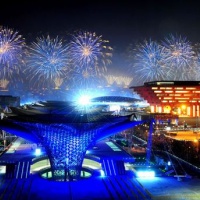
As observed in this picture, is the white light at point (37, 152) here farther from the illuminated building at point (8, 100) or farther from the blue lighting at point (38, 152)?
the illuminated building at point (8, 100)

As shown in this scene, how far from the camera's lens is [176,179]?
19.0 meters

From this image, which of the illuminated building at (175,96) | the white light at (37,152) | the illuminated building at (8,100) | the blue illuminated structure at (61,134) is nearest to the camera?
the blue illuminated structure at (61,134)

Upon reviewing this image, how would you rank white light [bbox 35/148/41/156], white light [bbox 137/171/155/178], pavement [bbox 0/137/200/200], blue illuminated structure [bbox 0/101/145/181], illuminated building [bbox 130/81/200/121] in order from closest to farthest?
1. pavement [bbox 0/137/200/200]
2. blue illuminated structure [bbox 0/101/145/181]
3. white light [bbox 137/171/155/178]
4. white light [bbox 35/148/41/156]
5. illuminated building [bbox 130/81/200/121]

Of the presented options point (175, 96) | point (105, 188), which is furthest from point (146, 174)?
point (175, 96)

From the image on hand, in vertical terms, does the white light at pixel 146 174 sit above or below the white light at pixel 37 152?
below

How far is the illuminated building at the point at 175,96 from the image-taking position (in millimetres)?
A: 61188

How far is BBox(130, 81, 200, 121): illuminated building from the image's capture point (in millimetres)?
61188

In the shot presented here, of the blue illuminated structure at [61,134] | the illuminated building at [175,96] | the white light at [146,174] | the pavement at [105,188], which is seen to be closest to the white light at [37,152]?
the blue illuminated structure at [61,134]

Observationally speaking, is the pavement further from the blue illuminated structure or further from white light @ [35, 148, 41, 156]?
white light @ [35, 148, 41, 156]

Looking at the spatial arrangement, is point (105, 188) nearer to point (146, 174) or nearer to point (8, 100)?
point (146, 174)

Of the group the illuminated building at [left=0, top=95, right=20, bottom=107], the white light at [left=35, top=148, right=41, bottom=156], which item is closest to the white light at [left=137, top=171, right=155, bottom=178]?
the white light at [left=35, top=148, right=41, bottom=156]

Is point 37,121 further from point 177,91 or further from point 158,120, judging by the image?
point 177,91

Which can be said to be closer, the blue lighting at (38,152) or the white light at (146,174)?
the white light at (146,174)

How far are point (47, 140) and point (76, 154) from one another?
6.02 feet
